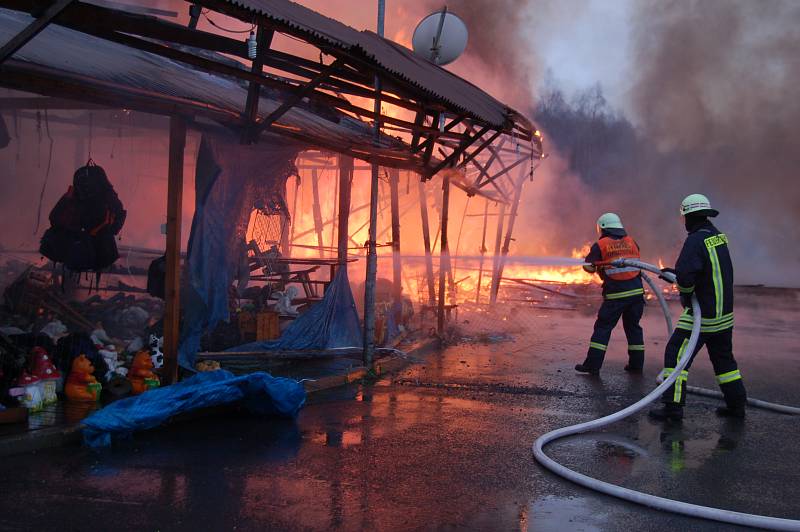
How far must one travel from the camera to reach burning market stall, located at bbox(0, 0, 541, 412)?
207 inches

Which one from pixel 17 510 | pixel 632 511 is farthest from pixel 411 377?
pixel 17 510

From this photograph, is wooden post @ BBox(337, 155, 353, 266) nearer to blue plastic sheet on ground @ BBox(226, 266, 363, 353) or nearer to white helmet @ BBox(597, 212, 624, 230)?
blue plastic sheet on ground @ BBox(226, 266, 363, 353)

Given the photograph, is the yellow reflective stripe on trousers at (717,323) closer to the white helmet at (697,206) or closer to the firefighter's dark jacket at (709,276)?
the firefighter's dark jacket at (709,276)

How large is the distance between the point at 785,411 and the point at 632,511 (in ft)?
11.3

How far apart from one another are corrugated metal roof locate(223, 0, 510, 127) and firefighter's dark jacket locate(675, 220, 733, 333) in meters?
2.78

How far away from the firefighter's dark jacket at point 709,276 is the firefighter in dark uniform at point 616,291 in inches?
82.2

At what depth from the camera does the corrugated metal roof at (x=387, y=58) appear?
4.96m

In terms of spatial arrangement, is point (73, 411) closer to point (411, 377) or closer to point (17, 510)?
point (17, 510)

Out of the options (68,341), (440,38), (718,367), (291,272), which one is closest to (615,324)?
(718,367)

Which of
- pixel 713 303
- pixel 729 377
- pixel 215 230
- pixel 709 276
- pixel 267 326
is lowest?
pixel 729 377

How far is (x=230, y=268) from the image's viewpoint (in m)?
7.43

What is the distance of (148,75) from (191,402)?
3.19 m

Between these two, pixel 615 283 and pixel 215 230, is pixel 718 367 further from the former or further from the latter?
pixel 215 230

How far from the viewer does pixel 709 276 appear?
6105mm
